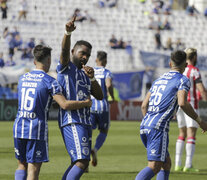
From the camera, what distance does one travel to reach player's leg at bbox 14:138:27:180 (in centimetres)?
557

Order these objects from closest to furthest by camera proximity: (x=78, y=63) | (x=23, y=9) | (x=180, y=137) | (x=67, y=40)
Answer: (x=67, y=40) < (x=78, y=63) < (x=180, y=137) < (x=23, y=9)

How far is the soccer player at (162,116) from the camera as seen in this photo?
5957 mm

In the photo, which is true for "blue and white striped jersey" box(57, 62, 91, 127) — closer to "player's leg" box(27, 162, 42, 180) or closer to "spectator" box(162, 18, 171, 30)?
"player's leg" box(27, 162, 42, 180)

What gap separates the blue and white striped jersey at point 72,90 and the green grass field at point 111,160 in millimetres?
2715

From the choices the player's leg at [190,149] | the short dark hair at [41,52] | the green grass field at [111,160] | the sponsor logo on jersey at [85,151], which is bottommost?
the green grass field at [111,160]

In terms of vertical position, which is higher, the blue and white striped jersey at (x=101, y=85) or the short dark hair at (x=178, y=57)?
the short dark hair at (x=178, y=57)

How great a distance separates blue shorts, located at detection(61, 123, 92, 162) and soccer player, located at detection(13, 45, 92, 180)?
0.25 meters

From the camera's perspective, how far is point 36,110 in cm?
552

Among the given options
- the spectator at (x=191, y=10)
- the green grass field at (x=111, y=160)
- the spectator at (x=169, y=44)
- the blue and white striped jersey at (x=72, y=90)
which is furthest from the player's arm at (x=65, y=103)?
the spectator at (x=191, y=10)

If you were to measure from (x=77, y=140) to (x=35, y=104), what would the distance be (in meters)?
0.59

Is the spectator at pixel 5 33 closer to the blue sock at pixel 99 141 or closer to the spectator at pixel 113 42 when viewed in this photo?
the spectator at pixel 113 42

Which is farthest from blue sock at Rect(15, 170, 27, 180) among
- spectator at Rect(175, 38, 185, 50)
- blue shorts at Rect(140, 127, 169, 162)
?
spectator at Rect(175, 38, 185, 50)

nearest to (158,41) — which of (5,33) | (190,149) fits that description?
(5,33)

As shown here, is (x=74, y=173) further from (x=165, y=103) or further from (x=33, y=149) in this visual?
(x=165, y=103)
